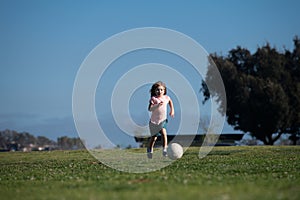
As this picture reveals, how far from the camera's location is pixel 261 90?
53719 mm

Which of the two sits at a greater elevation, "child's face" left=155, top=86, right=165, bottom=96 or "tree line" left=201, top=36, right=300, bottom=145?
"tree line" left=201, top=36, right=300, bottom=145

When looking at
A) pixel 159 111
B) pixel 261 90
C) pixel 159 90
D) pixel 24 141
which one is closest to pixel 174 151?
pixel 159 111

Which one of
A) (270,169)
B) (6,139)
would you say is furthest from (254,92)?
(6,139)

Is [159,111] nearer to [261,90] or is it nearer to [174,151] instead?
[174,151]

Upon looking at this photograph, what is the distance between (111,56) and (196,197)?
1401cm

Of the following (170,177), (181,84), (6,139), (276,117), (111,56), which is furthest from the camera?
(6,139)

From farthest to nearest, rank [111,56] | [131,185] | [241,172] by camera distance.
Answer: [111,56]
[241,172]
[131,185]

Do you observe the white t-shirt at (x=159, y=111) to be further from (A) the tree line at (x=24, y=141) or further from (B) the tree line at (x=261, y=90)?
(A) the tree line at (x=24, y=141)

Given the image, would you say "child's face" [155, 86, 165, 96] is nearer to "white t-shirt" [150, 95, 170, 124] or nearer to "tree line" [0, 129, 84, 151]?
"white t-shirt" [150, 95, 170, 124]

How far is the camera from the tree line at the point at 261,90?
5378 cm

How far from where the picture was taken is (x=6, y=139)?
110625mm

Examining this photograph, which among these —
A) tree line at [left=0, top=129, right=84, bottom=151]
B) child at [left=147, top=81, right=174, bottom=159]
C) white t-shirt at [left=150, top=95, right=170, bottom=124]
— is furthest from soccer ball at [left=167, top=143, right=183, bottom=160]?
tree line at [left=0, top=129, right=84, bottom=151]

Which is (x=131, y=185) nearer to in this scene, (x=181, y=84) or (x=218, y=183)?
(x=218, y=183)

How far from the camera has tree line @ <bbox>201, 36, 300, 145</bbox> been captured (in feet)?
176
